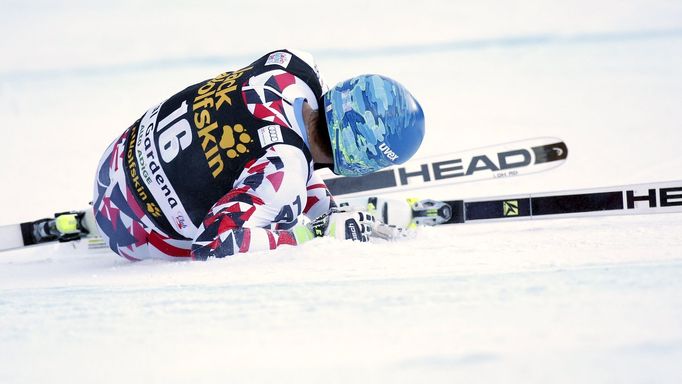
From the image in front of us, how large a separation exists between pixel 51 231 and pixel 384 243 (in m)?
1.97

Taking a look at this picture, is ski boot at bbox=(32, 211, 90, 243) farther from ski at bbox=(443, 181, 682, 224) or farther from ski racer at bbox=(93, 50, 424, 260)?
ski at bbox=(443, 181, 682, 224)

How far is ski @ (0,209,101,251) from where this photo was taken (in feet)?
12.2

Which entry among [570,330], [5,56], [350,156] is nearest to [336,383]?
[570,330]

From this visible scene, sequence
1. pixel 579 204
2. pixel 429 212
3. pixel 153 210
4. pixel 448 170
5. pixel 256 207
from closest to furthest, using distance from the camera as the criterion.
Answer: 1. pixel 256 207
2. pixel 153 210
3. pixel 579 204
4. pixel 429 212
5. pixel 448 170

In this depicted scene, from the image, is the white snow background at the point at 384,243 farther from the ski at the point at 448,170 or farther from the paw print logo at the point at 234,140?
the paw print logo at the point at 234,140

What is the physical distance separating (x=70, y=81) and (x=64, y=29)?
0.47m

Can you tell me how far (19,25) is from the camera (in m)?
5.81

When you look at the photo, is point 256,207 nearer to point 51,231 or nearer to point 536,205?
point 536,205

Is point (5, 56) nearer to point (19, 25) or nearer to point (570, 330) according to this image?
point (19, 25)

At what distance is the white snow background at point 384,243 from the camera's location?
1108mm

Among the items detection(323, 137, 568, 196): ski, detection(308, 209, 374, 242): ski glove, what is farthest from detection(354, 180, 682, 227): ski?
detection(308, 209, 374, 242): ski glove

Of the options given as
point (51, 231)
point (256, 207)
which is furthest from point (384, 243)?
point (51, 231)

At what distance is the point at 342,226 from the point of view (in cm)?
259

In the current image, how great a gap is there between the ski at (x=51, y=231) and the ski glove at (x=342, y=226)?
150 cm
